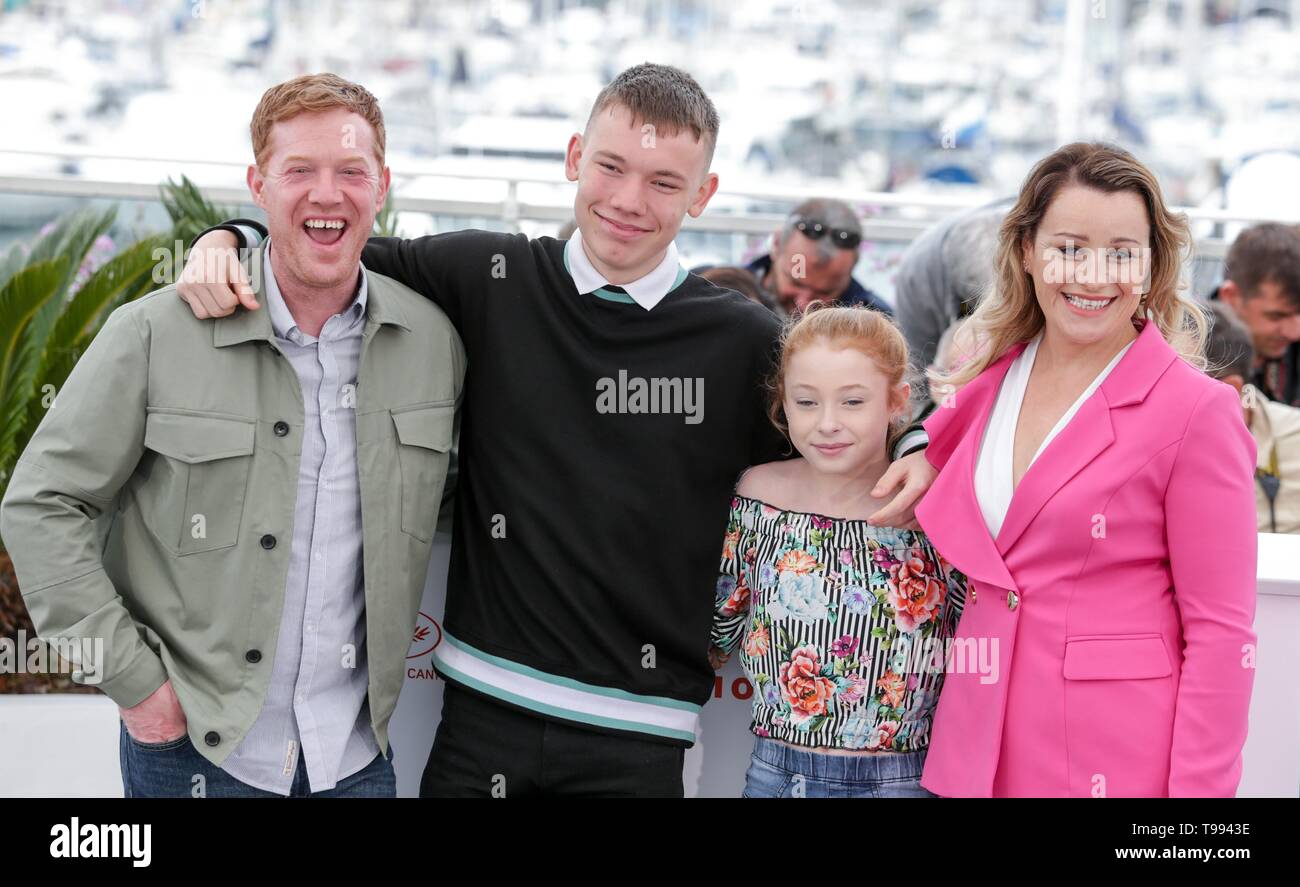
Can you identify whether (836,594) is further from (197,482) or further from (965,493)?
(197,482)

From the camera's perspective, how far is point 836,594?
2.50 metres

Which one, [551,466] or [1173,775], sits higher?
[551,466]

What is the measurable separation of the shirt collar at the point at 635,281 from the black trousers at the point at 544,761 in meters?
0.84

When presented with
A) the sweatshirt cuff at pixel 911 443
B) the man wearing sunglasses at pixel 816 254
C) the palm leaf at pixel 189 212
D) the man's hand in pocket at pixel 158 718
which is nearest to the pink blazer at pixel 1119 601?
the sweatshirt cuff at pixel 911 443

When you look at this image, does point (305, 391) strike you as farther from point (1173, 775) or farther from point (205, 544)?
point (1173, 775)

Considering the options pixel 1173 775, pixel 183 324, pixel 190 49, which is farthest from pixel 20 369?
pixel 190 49

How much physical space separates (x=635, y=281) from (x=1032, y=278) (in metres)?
0.78

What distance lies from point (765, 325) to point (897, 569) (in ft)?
1.84

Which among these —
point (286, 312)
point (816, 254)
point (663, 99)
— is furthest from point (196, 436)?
point (816, 254)

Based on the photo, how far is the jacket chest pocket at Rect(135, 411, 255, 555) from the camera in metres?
2.35

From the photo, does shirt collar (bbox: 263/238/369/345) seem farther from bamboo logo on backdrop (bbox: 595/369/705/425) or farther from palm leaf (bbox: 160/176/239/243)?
palm leaf (bbox: 160/176/239/243)

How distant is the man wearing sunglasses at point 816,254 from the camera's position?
18.4 ft

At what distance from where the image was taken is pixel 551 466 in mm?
2543

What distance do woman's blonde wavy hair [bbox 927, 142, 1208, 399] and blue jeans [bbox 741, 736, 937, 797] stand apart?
2.52ft
